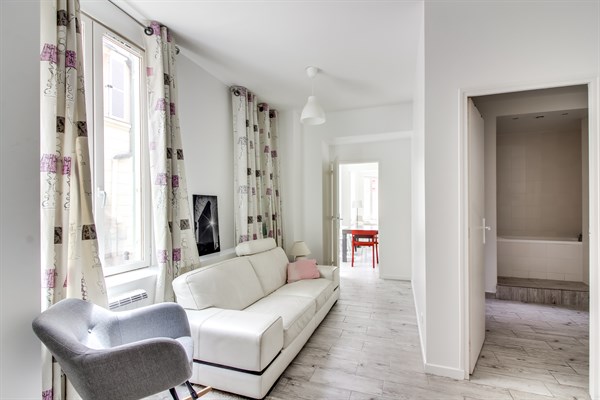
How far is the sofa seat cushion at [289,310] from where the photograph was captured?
2223 mm

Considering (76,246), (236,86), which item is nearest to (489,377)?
(76,246)

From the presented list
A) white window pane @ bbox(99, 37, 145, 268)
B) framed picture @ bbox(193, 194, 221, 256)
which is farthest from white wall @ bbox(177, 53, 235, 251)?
white window pane @ bbox(99, 37, 145, 268)

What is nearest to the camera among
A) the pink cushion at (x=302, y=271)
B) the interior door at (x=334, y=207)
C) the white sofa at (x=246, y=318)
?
the white sofa at (x=246, y=318)

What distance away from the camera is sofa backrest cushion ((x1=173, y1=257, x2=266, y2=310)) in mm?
2217

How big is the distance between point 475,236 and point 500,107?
1.84 meters

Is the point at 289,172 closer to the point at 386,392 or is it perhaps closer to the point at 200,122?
the point at 200,122

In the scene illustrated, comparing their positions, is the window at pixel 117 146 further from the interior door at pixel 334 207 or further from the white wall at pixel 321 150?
the interior door at pixel 334 207

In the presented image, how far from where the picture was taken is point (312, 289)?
10.0ft

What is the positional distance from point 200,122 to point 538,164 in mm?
4917

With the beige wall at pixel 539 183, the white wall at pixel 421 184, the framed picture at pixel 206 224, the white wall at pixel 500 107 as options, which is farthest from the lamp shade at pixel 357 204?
the framed picture at pixel 206 224

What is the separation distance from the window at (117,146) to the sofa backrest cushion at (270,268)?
1.11 metres

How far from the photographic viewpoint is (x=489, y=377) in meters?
2.06

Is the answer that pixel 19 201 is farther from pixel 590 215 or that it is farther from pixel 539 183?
pixel 539 183

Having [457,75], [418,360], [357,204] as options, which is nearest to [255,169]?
[457,75]
